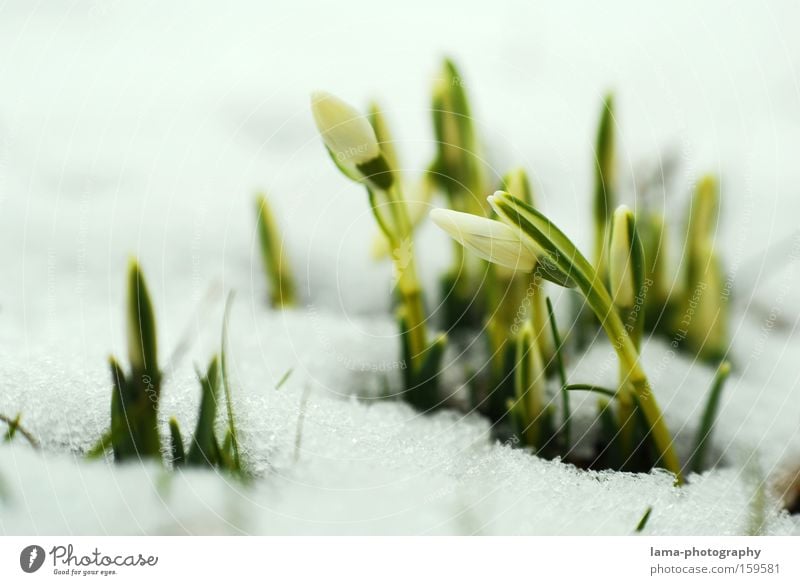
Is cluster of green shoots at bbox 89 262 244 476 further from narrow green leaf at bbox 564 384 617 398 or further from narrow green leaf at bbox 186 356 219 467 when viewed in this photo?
narrow green leaf at bbox 564 384 617 398

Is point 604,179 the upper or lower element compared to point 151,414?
upper

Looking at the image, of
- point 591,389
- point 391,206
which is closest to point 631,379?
point 591,389

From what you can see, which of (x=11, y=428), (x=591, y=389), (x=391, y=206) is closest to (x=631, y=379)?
(x=591, y=389)

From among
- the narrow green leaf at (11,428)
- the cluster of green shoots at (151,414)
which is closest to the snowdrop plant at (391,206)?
the cluster of green shoots at (151,414)

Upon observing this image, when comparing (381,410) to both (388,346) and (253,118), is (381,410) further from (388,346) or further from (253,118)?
(253,118)
